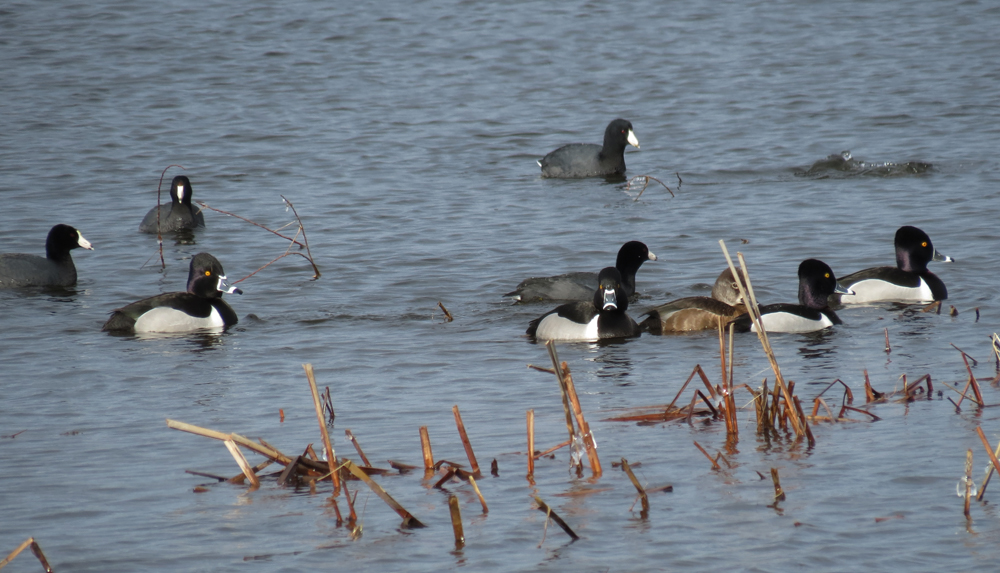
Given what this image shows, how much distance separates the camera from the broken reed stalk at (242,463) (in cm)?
524

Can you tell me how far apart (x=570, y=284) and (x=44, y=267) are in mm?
5953

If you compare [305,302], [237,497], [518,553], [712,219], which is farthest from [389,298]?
[518,553]

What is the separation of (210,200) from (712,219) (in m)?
7.66

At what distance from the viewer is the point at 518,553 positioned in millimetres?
5117

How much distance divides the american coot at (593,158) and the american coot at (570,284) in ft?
24.5

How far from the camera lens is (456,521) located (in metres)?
5.08

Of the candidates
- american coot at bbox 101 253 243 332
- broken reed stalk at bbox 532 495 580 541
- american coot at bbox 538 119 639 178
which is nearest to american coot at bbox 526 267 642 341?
american coot at bbox 101 253 243 332

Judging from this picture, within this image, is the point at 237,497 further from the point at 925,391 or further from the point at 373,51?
the point at 373,51

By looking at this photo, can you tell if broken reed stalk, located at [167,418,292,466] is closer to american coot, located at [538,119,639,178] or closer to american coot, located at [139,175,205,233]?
american coot, located at [139,175,205,233]

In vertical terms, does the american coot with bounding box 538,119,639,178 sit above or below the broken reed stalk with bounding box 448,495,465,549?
above

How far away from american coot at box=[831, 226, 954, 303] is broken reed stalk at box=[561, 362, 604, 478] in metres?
6.16

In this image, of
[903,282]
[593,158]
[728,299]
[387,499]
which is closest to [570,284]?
[728,299]

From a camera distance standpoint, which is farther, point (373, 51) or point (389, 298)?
point (373, 51)

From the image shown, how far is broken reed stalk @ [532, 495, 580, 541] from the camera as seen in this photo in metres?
4.92
